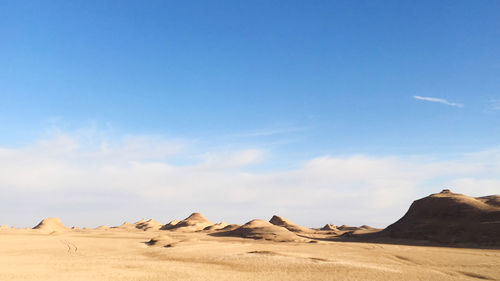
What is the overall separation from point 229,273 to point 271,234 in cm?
4427

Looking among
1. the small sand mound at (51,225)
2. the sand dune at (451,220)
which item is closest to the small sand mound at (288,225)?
the sand dune at (451,220)

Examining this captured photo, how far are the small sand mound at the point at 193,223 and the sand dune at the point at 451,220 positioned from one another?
2621 inches

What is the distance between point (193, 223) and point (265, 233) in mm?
62763

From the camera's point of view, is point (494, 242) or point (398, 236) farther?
point (398, 236)

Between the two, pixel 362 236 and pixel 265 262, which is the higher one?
pixel 362 236

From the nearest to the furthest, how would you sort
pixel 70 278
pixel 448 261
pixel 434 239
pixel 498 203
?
1. pixel 70 278
2. pixel 448 261
3. pixel 434 239
4. pixel 498 203

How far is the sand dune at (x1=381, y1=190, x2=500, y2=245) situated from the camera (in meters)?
50.8

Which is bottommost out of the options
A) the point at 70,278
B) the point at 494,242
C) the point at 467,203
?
the point at 70,278

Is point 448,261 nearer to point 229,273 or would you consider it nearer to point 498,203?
point 229,273

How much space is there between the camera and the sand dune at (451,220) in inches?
2002

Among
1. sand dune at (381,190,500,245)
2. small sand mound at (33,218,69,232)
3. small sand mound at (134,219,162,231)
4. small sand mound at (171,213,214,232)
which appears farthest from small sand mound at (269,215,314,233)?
small sand mound at (33,218,69,232)

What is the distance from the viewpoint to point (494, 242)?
152 feet

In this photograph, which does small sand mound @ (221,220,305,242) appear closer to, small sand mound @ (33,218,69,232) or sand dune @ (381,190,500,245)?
sand dune @ (381,190,500,245)

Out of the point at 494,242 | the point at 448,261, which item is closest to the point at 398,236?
the point at 494,242
